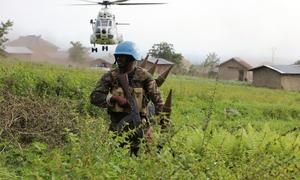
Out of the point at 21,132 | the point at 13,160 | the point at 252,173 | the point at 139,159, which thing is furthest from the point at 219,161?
the point at 21,132

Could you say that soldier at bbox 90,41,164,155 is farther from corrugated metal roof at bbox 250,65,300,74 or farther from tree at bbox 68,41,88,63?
tree at bbox 68,41,88,63

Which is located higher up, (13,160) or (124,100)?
(124,100)

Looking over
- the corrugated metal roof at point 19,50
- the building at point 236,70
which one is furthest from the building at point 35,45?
the building at point 236,70

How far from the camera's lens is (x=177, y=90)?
73.0 feet

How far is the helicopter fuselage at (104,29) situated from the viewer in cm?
3391

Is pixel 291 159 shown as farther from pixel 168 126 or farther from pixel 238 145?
pixel 238 145

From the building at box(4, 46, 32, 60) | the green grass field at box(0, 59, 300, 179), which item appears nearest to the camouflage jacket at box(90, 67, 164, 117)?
the green grass field at box(0, 59, 300, 179)

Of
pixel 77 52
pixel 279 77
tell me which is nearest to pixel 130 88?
pixel 279 77

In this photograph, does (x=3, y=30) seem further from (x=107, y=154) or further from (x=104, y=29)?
(x=107, y=154)

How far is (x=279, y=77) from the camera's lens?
41.7 metres

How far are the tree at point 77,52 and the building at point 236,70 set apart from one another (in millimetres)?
14388

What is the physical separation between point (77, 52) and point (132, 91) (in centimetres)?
4958

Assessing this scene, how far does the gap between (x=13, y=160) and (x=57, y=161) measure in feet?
5.82

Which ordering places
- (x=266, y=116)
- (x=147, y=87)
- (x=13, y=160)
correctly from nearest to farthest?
(x=13, y=160) < (x=147, y=87) < (x=266, y=116)
